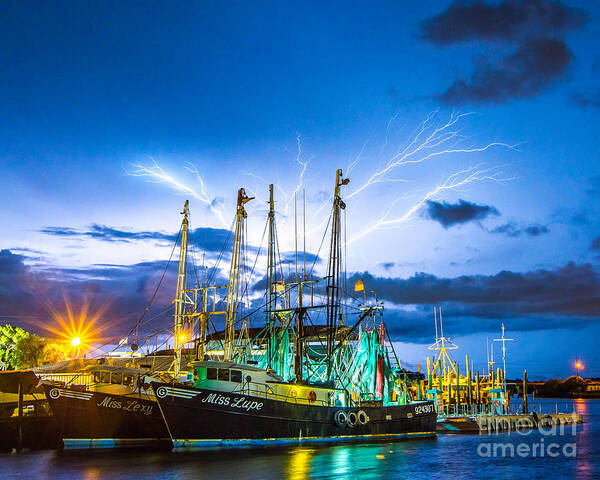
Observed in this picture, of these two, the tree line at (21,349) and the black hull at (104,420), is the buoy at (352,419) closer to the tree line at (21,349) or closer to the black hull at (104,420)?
the black hull at (104,420)

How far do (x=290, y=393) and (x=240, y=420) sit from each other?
482 centimetres

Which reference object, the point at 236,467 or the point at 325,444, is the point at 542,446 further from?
the point at 236,467

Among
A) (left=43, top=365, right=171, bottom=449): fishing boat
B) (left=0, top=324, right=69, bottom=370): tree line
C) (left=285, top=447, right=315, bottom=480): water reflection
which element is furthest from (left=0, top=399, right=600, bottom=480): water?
(left=0, top=324, right=69, bottom=370): tree line

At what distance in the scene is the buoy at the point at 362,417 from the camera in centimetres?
4566

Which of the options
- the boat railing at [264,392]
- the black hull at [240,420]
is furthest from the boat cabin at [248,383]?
the black hull at [240,420]

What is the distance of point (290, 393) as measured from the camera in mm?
41469

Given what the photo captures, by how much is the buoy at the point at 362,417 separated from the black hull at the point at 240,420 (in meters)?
0.24

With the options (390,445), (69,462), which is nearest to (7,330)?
(69,462)

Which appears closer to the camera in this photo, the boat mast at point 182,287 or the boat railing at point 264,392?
the boat railing at point 264,392

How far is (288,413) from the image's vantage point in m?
40.1

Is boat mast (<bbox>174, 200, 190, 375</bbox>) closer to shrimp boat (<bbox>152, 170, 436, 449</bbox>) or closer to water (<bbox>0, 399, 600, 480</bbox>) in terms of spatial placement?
shrimp boat (<bbox>152, 170, 436, 449</bbox>)

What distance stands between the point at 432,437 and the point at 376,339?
10310 mm

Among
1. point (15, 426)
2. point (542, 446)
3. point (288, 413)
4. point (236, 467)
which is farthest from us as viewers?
point (542, 446)

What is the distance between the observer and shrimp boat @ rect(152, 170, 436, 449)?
3662cm
